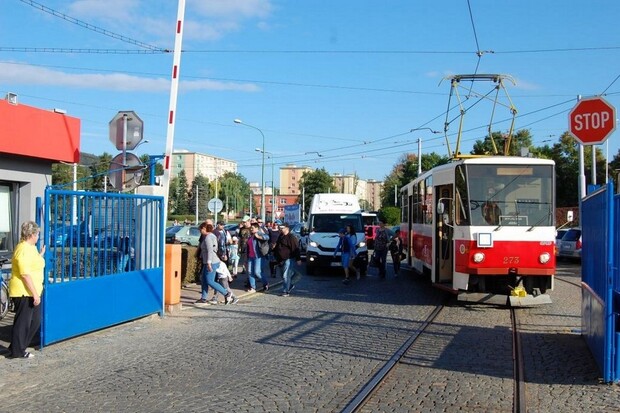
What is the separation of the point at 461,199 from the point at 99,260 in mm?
7192

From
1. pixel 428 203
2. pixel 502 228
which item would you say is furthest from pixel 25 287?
pixel 428 203

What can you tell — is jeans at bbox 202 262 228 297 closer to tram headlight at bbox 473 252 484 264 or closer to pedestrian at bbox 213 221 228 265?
pedestrian at bbox 213 221 228 265

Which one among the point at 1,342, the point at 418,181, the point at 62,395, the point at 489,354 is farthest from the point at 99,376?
the point at 418,181

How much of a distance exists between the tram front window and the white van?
8184 millimetres

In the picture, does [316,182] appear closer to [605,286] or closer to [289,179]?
[289,179]

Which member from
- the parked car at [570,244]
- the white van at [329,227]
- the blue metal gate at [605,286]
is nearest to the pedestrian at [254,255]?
the white van at [329,227]

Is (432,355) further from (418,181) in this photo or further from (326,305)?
(418,181)

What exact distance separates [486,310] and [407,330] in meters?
3.24

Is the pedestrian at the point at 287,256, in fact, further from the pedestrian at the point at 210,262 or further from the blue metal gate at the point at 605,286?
the blue metal gate at the point at 605,286

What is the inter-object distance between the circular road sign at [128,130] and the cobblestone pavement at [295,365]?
317cm

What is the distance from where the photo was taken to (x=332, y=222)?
75.4ft

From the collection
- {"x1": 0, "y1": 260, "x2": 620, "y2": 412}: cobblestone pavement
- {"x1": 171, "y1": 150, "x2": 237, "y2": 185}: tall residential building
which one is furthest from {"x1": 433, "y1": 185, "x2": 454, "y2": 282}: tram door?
{"x1": 171, "y1": 150, "x2": 237, "y2": 185}: tall residential building

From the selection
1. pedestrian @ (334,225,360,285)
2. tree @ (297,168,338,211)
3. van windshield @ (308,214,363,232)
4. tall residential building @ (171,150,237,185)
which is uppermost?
tall residential building @ (171,150,237,185)

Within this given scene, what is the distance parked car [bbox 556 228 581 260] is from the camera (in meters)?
29.0
